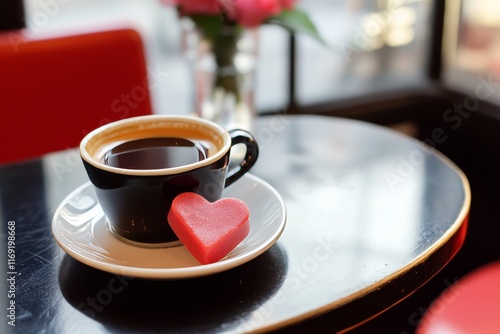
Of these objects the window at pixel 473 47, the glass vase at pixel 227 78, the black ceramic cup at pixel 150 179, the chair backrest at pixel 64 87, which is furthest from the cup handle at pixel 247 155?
the window at pixel 473 47

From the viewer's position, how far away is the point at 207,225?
0.67 metres

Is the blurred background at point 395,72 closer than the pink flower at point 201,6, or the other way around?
the pink flower at point 201,6

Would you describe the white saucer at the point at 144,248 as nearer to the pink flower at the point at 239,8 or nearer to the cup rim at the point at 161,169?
the cup rim at the point at 161,169

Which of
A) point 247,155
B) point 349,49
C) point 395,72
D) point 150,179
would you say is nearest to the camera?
point 150,179

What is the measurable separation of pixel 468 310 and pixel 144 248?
2.22ft

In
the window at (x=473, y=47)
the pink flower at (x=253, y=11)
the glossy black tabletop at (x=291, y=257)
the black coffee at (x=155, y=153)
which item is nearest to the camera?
the glossy black tabletop at (x=291, y=257)

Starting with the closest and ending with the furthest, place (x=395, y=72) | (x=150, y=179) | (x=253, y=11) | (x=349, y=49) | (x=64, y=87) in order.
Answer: (x=150, y=179) < (x=253, y=11) < (x=64, y=87) < (x=349, y=49) < (x=395, y=72)

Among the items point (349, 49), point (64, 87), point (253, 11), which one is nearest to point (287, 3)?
point (253, 11)

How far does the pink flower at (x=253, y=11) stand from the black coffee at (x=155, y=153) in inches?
14.5

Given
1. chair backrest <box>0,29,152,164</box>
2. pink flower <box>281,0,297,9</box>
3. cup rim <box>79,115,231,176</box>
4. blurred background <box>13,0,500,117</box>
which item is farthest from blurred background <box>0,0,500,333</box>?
cup rim <box>79,115,231,176</box>

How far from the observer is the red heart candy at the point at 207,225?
0.65 m

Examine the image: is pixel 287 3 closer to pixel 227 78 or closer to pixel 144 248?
pixel 227 78

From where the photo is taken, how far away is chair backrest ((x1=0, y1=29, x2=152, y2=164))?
1145 millimetres

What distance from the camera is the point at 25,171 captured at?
3.10 ft
